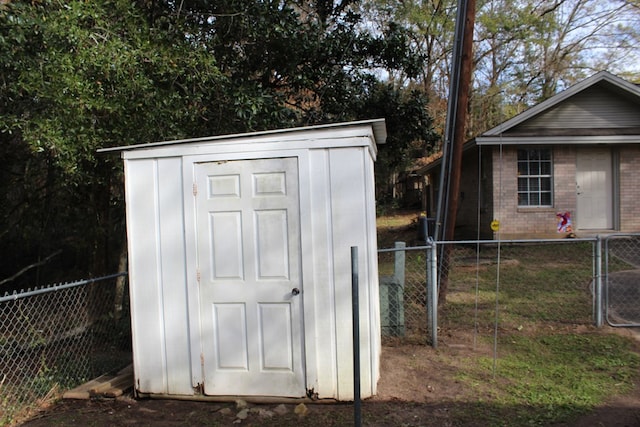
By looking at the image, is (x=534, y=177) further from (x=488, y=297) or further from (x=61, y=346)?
(x=61, y=346)

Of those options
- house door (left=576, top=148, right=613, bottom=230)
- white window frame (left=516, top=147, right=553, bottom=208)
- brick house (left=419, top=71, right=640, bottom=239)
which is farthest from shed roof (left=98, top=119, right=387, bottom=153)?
house door (left=576, top=148, right=613, bottom=230)

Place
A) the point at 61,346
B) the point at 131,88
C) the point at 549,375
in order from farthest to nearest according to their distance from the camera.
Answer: the point at 61,346 < the point at 131,88 < the point at 549,375

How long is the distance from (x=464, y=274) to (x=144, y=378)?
729 cm

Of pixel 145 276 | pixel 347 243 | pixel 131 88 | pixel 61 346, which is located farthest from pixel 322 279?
pixel 61 346

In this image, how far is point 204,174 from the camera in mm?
4371

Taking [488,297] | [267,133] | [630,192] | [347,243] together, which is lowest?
[488,297]

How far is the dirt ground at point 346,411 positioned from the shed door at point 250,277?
9.0 inches

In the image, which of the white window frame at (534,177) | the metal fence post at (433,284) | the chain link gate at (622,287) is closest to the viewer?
the metal fence post at (433,284)

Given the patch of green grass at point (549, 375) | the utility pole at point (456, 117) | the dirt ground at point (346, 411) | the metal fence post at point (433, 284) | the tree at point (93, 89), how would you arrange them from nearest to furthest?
the dirt ground at point (346, 411), the patch of green grass at point (549, 375), the tree at point (93, 89), the metal fence post at point (433, 284), the utility pole at point (456, 117)

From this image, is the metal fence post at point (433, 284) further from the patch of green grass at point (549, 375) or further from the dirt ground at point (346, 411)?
the dirt ground at point (346, 411)

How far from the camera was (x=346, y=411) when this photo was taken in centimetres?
403

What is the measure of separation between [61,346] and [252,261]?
3.98m

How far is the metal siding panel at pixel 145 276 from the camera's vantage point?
175 inches

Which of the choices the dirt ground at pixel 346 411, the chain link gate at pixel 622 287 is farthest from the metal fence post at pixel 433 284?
the chain link gate at pixel 622 287
